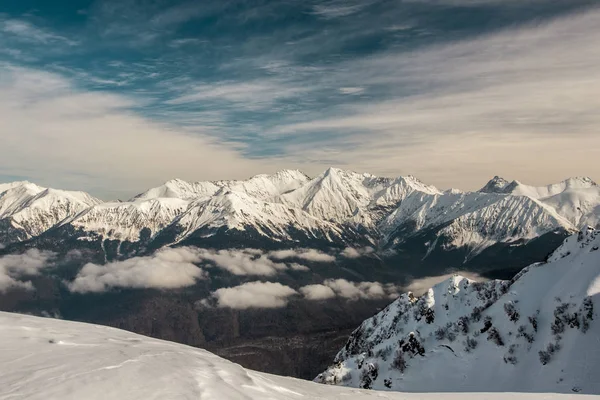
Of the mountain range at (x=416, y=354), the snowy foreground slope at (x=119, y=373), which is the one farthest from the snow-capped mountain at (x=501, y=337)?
the snowy foreground slope at (x=119, y=373)

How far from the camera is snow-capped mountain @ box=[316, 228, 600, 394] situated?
316 feet

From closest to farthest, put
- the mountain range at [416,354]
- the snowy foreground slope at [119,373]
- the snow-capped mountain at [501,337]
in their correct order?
the snowy foreground slope at [119,373]
the mountain range at [416,354]
the snow-capped mountain at [501,337]

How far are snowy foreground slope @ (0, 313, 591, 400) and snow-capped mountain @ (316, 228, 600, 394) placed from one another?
8817cm

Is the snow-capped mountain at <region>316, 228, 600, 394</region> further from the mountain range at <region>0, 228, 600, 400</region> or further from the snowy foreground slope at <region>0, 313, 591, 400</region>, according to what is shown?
the snowy foreground slope at <region>0, 313, 591, 400</region>

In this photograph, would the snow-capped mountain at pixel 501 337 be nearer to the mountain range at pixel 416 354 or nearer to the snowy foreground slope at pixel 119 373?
the mountain range at pixel 416 354

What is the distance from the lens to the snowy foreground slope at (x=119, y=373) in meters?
17.2

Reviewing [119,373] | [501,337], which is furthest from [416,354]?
[119,373]

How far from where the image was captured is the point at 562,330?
10112 cm

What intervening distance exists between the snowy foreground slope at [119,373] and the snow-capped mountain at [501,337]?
88.2 meters

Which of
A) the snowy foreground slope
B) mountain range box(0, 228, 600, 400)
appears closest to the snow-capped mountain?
mountain range box(0, 228, 600, 400)

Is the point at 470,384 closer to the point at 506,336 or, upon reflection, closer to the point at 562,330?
the point at 506,336

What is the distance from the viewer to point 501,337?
4525 inches

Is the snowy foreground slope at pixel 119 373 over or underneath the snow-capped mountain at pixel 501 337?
over

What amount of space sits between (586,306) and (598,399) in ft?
280
